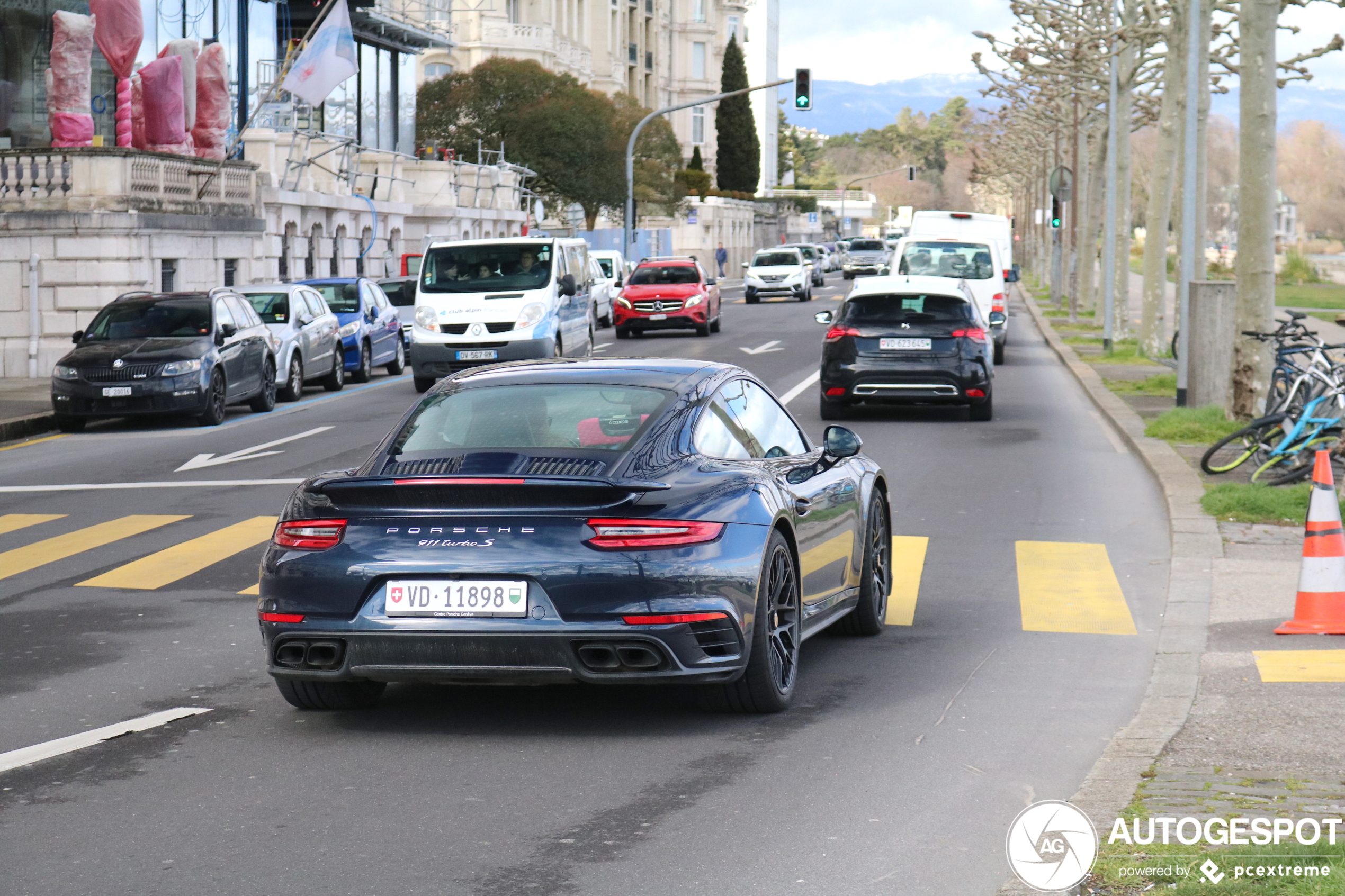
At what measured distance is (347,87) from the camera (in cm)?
5562

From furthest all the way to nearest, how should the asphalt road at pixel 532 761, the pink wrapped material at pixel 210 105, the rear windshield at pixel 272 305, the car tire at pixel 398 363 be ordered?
the pink wrapped material at pixel 210 105, the car tire at pixel 398 363, the rear windshield at pixel 272 305, the asphalt road at pixel 532 761

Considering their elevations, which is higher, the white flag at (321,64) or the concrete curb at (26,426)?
the white flag at (321,64)

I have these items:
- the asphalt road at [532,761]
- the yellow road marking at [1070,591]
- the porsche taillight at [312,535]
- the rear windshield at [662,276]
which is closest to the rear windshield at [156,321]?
the asphalt road at [532,761]

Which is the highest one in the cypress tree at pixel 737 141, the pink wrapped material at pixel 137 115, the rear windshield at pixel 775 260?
the cypress tree at pixel 737 141

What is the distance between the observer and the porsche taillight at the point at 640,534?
645 centimetres

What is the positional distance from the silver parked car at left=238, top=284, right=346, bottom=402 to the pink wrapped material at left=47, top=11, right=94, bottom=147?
25.3 feet

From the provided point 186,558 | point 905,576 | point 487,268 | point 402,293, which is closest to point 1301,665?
point 905,576

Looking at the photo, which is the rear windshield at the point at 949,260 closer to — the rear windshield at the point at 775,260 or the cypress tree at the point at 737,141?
the rear windshield at the point at 775,260

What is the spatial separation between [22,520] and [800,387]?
13.6 metres

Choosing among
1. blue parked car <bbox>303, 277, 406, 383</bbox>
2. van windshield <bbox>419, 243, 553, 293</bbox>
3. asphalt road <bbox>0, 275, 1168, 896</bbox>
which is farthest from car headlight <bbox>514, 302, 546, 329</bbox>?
asphalt road <bbox>0, 275, 1168, 896</bbox>

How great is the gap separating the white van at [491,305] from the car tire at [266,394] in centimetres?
289

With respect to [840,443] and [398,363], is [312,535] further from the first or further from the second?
[398,363]

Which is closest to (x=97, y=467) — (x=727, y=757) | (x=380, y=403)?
(x=380, y=403)

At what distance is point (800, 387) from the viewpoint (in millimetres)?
25500
